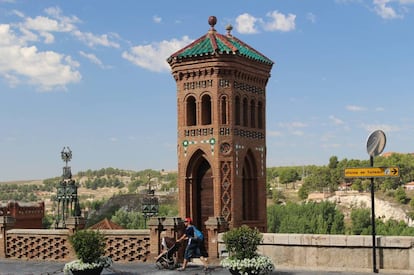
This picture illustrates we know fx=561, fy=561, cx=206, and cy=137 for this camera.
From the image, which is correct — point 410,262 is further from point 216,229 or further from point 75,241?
point 75,241

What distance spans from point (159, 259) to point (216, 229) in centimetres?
205

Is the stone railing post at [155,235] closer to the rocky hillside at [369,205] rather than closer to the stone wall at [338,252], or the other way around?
the stone wall at [338,252]

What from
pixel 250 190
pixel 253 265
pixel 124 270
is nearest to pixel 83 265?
pixel 124 270

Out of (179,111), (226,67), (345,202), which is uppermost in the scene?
(226,67)

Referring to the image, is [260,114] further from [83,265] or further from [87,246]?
[83,265]

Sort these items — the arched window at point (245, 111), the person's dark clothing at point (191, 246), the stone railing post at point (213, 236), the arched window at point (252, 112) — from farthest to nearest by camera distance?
1. the arched window at point (252, 112)
2. the arched window at point (245, 111)
3. the stone railing post at point (213, 236)
4. the person's dark clothing at point (191, 246)

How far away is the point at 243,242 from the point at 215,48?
9.31m

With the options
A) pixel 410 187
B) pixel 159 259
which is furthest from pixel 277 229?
pixel 410 187

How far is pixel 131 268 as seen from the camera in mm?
17031

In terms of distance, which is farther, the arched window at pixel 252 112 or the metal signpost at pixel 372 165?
the arched window at pixel 252 112

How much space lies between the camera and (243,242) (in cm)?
1441

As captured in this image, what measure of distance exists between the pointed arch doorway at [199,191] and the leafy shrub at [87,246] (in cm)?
705

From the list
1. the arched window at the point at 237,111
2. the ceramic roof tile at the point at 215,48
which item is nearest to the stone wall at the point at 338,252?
the arched window at the point at 237,111

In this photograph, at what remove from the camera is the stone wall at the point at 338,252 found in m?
14.9
